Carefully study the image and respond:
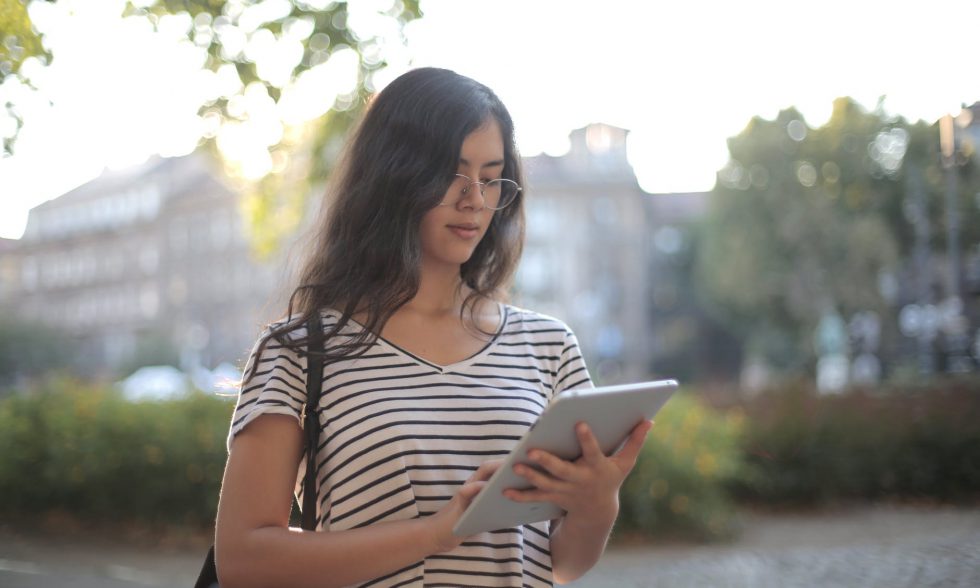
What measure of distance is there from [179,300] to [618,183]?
29.3 m

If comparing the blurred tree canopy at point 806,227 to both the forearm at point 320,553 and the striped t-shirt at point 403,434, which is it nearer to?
the striped t-shirt at point 403,434

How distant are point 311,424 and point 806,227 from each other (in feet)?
109

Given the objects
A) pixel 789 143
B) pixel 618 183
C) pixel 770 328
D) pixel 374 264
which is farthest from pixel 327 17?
pixel 618 183

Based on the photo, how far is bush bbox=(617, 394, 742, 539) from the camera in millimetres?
8445

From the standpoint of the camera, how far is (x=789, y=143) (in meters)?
34.8

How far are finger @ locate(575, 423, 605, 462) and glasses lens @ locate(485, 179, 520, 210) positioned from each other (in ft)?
2.01

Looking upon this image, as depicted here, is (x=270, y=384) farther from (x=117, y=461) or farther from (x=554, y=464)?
(x=117, y=461)

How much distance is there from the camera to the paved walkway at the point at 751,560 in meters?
6.77

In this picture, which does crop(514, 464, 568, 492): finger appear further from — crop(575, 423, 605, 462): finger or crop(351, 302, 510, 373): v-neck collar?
crop(351, 302, 510, 373): v-neck collar

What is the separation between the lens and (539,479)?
5.67 feet

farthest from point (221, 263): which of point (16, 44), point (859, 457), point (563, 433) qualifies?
point (563, 433)

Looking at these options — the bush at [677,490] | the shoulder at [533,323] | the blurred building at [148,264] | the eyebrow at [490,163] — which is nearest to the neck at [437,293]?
Result: the shoulder at [533,323]

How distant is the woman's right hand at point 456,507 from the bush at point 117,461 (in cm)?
692

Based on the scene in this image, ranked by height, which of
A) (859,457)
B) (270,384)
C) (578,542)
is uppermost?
(270,384)
